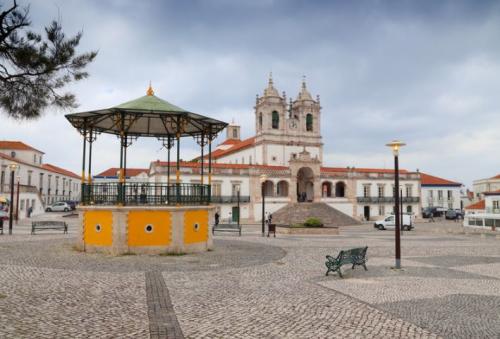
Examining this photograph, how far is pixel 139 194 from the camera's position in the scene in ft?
55.1

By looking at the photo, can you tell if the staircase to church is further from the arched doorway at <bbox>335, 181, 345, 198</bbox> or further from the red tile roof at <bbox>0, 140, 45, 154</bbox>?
the red tile roof at <bbox>0, 140, 45, 154</bbox>

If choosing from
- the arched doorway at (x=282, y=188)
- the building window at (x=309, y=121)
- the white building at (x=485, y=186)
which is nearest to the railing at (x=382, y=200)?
the arched doorway at (x=282, y=188)

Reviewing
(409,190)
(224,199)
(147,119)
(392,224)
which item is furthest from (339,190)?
(147,119)

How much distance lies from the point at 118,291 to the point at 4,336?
3.40 meters

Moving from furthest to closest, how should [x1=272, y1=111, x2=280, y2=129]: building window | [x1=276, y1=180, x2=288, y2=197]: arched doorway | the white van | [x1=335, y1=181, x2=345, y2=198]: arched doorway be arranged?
[x1=272, y1=111, x2=280, y2=129]: building window, [x1=335, y1=181, x2=345, y2=198]: arched doorway, [x1=276, y1=180, x2=288, y2=197]: arched doorway, the white van

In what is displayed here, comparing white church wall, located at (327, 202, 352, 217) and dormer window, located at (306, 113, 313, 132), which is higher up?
dormer window, located at (306, 113, 313, 132)

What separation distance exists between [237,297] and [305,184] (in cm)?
4939

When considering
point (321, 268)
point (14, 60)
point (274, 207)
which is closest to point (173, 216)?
point (321, 268)

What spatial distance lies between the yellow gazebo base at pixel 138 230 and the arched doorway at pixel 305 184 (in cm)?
4043

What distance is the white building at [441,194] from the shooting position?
7294 centimetres

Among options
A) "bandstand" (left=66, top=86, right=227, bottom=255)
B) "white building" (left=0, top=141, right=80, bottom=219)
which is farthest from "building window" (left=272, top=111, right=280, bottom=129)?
"bandstand" (left=66, top=86, right=227, bottom=255)

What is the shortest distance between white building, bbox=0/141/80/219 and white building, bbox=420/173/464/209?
61.8 metres

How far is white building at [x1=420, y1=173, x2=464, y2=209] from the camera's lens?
72.9m

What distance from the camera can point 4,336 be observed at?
6.52 m
